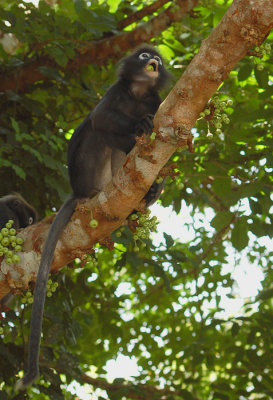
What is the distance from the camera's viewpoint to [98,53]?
16.6ft

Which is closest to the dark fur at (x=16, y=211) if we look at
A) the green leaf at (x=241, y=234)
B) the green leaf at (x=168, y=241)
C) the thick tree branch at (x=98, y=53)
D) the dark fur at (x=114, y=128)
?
the dark fur at (x=114, y=128)

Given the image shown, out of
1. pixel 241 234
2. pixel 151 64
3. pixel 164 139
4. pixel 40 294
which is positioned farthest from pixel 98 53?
pixel 40 294

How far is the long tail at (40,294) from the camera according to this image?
2412 mm

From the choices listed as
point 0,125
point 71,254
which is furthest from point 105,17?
point 71,254

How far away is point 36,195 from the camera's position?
16.1ft

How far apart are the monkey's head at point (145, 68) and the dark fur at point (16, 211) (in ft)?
4.47

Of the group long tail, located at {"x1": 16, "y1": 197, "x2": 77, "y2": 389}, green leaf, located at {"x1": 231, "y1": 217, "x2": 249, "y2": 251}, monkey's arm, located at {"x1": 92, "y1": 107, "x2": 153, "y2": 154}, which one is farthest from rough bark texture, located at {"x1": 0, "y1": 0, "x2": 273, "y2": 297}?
green leaf, located at {"x1": 231, "y1": 217, "x2": 249, "y2": 251}

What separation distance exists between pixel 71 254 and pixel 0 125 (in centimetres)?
215

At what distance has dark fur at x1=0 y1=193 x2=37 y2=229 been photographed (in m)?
4.40

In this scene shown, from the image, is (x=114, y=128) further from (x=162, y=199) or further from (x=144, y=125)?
(x=162, y=199)

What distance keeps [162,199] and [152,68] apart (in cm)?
112

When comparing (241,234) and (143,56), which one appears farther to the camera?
(143,56)

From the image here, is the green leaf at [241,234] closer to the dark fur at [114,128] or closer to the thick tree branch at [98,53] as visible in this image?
the dark fur at [114,128]

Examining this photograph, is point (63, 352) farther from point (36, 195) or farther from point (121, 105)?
point (121, 105)
